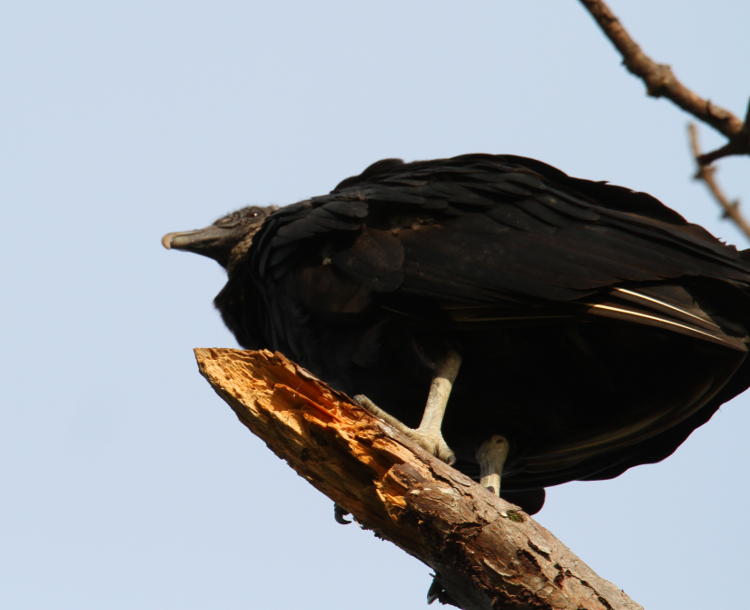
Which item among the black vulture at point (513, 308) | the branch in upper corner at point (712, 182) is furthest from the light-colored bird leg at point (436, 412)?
the branch in upper corner at point (712, 182)

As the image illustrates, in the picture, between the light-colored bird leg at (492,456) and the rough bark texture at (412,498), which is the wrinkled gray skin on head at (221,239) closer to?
the light-colored bird leg at (492,456)

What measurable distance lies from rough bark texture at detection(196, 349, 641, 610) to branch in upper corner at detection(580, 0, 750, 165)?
183cm

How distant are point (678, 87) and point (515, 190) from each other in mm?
2647

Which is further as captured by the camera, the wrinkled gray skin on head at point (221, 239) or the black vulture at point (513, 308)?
the wrinkled gray skin on head at point (221, 239)

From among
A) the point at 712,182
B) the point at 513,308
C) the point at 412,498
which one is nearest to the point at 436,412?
the point at 513,308

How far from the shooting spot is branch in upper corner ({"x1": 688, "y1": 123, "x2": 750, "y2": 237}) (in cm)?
227

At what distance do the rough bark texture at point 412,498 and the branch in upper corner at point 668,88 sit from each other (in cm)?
183

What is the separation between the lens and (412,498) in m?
3.90

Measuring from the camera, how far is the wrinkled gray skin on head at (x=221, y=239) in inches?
250

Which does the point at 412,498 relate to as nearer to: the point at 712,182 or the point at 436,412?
the point at 436,412

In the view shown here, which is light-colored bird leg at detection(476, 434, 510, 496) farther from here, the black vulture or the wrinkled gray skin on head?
the wrinkled gray skin on head

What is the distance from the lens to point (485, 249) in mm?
4918

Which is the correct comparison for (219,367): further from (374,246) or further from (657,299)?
(657,299)

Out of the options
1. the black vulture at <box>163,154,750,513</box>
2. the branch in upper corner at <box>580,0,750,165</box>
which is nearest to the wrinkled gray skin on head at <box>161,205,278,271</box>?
the black vulture at <box>163,154,750,513</box>
